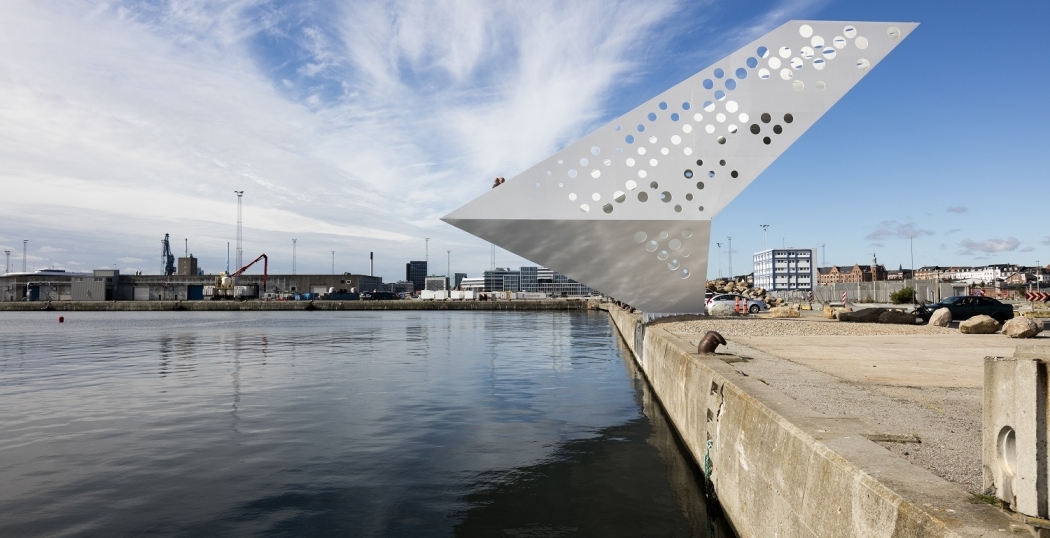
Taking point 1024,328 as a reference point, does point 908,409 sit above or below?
below

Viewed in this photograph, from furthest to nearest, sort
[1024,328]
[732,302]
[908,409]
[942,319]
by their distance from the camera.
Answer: [732,302] < [942,319] < [1024,328] < [908,409]

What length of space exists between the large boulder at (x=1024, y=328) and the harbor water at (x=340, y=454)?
8965 mm

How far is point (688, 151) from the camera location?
17422 mm

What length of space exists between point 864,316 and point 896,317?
1.11 m

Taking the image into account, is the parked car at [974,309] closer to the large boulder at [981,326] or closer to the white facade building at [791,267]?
the large boulder at [981,326]

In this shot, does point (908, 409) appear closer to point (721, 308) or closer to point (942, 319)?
point (942, 319)

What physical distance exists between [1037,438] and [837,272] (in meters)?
213

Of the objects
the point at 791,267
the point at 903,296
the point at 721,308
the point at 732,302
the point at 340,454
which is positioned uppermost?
the point at 791,267

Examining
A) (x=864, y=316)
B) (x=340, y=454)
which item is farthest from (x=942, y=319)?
(x=340, y=454)

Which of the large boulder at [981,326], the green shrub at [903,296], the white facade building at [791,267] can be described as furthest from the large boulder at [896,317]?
the white facade building at [791,267]

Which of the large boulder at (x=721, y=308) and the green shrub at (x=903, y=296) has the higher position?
the green shrub at (x=903, y=296)

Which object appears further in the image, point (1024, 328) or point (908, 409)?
point (1024, 328)

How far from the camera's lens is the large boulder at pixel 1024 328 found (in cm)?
1512

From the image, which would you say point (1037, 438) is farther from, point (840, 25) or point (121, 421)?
point (840, 25)
